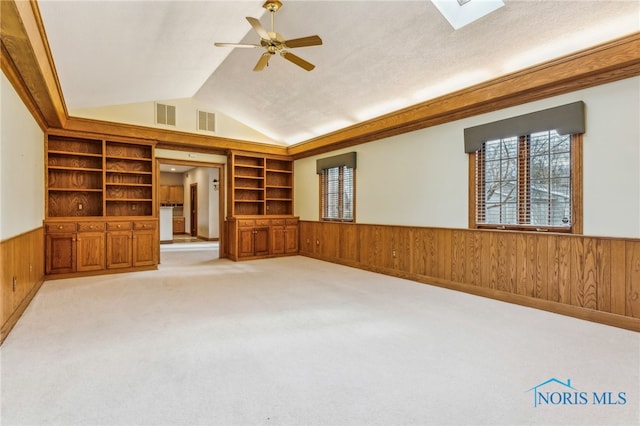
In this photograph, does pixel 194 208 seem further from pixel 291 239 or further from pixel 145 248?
pixel 145 248

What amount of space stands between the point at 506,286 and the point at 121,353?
163 inches

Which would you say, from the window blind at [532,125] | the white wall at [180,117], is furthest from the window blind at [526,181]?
the white wall at [180,117]

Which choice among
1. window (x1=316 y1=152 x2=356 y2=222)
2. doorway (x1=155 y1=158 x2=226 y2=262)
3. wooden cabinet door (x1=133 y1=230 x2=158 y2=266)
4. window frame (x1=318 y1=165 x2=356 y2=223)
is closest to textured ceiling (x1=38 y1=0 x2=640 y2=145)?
window (x1=316 y1=152 x2=356 y2=222)

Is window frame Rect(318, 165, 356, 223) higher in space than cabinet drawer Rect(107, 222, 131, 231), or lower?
higher

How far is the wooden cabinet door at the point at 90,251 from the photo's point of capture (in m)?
5.36

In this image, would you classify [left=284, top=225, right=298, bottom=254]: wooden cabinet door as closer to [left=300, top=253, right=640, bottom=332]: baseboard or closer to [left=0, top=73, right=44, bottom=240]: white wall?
[left=300, top=253, right=640, bottom=332]: baseboard

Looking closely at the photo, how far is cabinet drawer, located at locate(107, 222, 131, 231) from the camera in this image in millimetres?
5648

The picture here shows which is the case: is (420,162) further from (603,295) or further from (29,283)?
(29,283)

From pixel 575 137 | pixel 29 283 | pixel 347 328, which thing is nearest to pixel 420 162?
pixel 575 137

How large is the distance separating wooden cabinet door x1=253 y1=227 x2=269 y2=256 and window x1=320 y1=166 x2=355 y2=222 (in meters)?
1.42

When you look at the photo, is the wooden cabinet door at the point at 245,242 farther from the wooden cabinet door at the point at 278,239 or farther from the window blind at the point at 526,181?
the window blind at the point at 526,181

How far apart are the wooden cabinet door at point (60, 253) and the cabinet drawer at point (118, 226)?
0.51 meters

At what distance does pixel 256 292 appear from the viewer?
4.40 meters

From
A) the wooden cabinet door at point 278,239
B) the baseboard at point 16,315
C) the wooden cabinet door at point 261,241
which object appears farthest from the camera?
the wooden cabinet door at point 278,239
